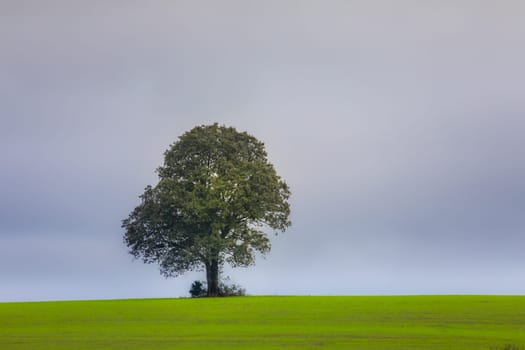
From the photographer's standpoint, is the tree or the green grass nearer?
the green grass

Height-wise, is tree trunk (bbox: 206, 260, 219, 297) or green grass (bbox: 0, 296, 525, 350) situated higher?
tree trunk (bbox: 206, 260, 219, 297)

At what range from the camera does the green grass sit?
45781mm

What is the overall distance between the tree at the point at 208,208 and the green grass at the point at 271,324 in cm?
824

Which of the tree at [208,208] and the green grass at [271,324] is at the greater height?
the tree at [208,208]

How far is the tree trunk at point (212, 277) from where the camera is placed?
8294 centimetres

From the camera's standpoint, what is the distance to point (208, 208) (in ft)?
267

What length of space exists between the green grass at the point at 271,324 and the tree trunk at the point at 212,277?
26.6 ft

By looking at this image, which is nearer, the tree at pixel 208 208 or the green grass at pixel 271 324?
the green grass at pixel 271 324

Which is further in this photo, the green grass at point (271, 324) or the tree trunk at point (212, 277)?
the tree trunk at point (212, 277)

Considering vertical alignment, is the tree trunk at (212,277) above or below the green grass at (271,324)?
above

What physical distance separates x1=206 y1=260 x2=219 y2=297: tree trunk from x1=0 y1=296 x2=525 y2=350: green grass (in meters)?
8.10

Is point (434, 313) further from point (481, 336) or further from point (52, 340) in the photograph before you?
point (52, 340)

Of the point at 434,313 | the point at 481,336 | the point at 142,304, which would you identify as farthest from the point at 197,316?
the point at 481,336

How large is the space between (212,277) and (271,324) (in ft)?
91.3
